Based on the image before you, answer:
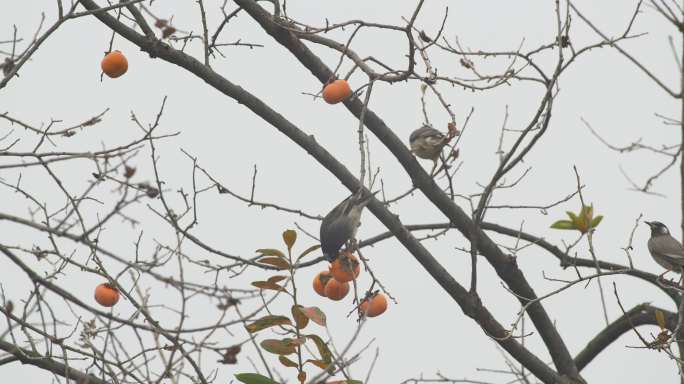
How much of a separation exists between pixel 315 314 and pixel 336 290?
2.86ft

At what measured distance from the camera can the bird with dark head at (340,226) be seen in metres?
4.82

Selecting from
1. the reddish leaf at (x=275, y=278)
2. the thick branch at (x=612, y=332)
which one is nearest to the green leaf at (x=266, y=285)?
the reddish leaf at (x=275, y=278)

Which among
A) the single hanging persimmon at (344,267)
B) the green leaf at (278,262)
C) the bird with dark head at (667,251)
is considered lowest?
the green leaf at (278,262)

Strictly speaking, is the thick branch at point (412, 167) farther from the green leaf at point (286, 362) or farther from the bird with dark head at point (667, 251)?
the green leaf at point (286, 362)

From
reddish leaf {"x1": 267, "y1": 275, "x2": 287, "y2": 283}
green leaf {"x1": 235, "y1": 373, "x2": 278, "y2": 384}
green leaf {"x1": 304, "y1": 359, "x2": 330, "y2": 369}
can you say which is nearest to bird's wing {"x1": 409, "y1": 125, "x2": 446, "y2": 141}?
reddish leaf {"x1": 267, "y1": 275, "x2": 287, "y2": 283}

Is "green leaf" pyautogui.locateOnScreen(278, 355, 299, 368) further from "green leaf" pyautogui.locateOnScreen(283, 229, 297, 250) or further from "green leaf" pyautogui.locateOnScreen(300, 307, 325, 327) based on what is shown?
"green leaf" pyautogui.locateOnScreen(283, 229, 297, 250)

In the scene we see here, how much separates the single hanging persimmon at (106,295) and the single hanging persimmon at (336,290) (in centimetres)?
100

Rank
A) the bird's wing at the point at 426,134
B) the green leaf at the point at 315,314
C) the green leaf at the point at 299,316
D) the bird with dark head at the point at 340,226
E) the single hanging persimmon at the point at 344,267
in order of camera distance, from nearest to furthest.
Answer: the green leaf at the point at 315,314 → the green leaf at the point at 299,316 → the single hanging persimmon at the point at 344,267 → the bird with dark head at the point at 340,226 → the bird's wing at the point at 426,134

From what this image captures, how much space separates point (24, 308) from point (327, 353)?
64.7 inches

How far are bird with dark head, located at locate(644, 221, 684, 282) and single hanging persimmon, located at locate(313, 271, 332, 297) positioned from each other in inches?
144

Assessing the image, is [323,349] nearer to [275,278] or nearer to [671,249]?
[275,278]

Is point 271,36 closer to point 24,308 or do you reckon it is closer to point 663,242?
point 24,308

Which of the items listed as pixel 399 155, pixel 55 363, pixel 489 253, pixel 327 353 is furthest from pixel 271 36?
pixel 327 353

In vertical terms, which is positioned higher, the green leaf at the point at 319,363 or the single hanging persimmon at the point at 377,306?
the single hanging persimmon at the point at 377,306
